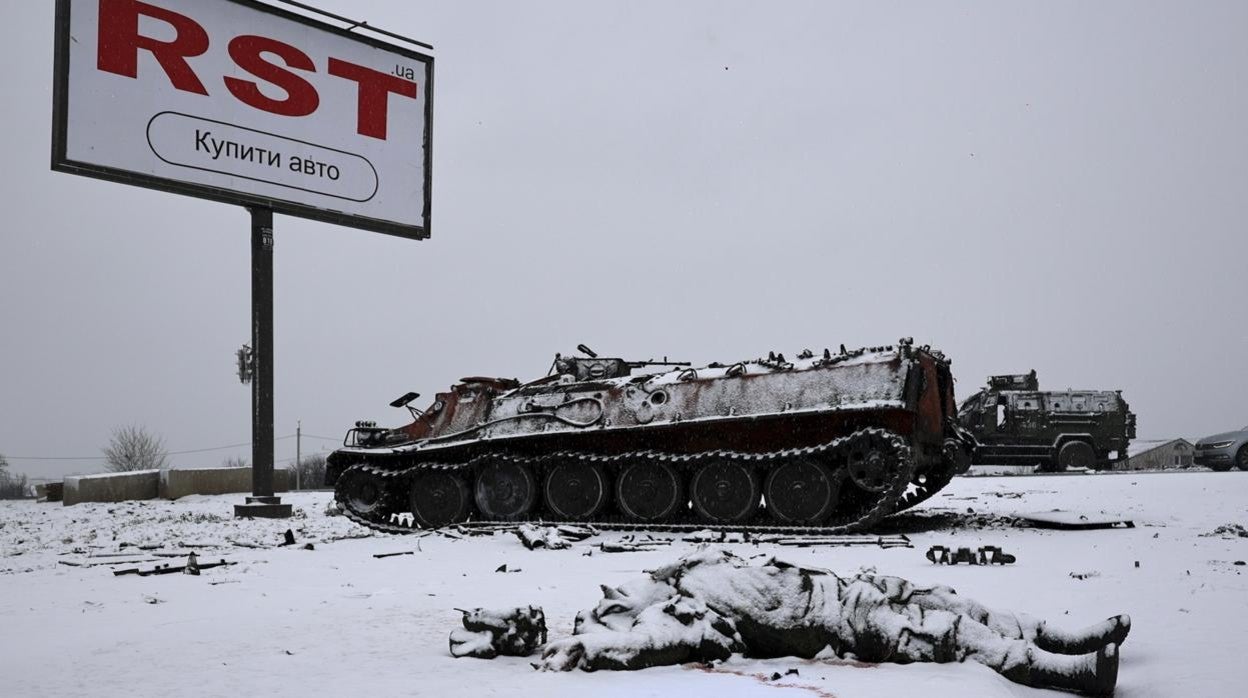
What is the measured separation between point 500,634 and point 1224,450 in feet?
76.9

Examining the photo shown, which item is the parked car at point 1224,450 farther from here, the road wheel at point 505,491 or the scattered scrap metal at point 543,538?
Answer: the scattered scrap metal at point 543,538

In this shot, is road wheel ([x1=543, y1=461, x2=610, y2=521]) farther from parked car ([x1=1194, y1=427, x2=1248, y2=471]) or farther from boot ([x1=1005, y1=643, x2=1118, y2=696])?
parked car ([x1=1194, y1=427, x2=1248, y2=471])

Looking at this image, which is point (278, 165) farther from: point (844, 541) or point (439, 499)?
point (844, 541)

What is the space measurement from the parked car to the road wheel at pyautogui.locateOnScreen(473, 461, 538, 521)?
669 inches

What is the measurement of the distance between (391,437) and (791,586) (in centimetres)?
1279

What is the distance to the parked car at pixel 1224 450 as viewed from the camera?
937 inches

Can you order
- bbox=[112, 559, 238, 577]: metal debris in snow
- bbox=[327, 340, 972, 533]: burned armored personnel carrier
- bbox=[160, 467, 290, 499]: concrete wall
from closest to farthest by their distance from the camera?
bbox=[112, 559, 238, 577]: metal debris in snow
bbox=[327, 340, 972, 533]: burned armored personnel carrier
bbox=[160, 467, 290, 499]: concrete wall

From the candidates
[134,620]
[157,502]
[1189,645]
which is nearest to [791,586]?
[1189,645]

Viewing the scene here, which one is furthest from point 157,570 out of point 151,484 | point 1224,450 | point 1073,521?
point 1224,450

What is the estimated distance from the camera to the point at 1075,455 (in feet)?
84.2

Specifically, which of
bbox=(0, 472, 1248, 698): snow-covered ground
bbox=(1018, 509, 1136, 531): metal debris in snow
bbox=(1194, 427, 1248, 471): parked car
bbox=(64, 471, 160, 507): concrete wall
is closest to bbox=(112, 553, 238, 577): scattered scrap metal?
bbox=(0, 472, 1248, 698): snow-covered ground

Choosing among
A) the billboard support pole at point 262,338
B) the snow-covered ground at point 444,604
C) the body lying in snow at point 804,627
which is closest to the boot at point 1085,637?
the body lying in snow at point 804,627

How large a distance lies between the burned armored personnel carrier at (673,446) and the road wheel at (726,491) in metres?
0.02

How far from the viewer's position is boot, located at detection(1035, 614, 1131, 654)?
4996 millimetres
